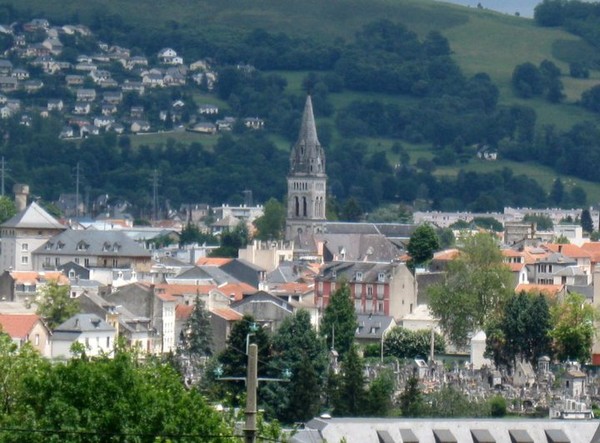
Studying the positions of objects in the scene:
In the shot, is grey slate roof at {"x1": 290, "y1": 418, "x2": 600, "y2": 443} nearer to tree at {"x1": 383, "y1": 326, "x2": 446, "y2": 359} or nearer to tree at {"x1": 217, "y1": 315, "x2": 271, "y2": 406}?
tree at {"x1": 217, "y1": 315, "x2": 271, "y2": 406}

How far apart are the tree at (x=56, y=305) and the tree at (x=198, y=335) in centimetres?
393

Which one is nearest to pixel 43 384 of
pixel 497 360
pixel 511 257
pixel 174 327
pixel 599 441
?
pixel 599 441

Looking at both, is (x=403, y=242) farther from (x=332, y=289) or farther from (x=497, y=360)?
(x=497, y=360)

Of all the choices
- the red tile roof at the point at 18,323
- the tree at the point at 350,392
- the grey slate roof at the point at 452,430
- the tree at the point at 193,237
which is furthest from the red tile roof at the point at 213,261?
the grey slate roof at the point at 452,430

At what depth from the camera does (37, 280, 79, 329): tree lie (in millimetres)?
89375

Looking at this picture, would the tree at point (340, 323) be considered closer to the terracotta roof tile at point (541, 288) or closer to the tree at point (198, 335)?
the tree at point (198, 335)

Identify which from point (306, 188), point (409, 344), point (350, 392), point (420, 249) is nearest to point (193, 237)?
point (306, 188)

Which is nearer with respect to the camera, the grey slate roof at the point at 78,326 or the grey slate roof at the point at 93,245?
the grey slate roof at the point at 78,326

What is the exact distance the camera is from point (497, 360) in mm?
91938

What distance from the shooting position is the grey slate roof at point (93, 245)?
4579 inches

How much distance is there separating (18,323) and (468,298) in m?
23.4

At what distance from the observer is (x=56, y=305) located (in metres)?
90.8

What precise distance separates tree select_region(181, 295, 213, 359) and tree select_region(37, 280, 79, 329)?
3930 millimetres

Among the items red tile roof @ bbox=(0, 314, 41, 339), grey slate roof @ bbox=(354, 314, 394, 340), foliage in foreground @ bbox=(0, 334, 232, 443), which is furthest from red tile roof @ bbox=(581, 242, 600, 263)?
foliage in foreground @ bbox=(0, 334, 232, 443)
